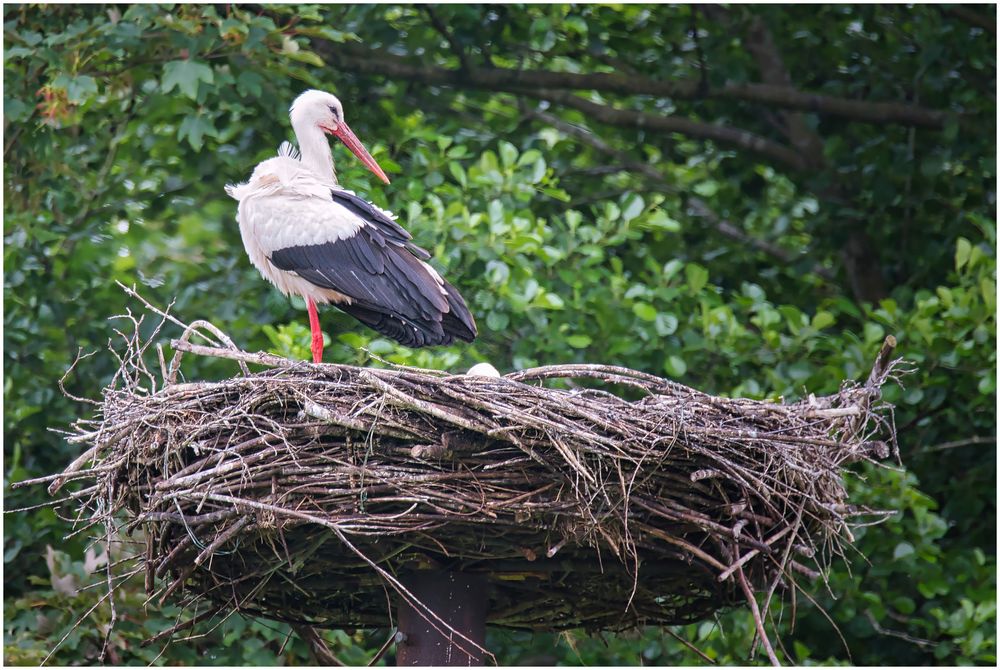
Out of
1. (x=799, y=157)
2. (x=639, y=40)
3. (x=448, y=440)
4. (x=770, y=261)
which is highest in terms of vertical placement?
(x=448, y=440)

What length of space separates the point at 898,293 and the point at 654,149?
7.77 ft

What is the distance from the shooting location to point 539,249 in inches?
295

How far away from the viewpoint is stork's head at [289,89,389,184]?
6.64 meters

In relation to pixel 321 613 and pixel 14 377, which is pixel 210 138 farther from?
pixel 321 613

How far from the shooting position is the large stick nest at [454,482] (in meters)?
4.54

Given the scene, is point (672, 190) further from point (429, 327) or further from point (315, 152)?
point (429, 327)

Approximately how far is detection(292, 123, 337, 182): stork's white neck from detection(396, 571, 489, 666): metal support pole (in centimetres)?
225

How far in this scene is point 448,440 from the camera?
15.0 ft

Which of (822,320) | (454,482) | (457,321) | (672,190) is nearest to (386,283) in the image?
(457,321)

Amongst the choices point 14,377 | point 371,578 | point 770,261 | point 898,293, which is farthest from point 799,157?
point 371,578

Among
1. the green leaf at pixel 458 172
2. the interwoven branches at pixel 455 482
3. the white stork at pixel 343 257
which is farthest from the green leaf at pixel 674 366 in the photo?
the interwoven branches at pixel 455 482

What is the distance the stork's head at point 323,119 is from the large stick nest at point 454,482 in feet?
6.05

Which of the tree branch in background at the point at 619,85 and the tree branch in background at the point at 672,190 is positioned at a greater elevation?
the tree branch in background at the point at 619,85

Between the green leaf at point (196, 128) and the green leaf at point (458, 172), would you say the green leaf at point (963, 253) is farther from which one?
the green leaf at point (196, 128)
